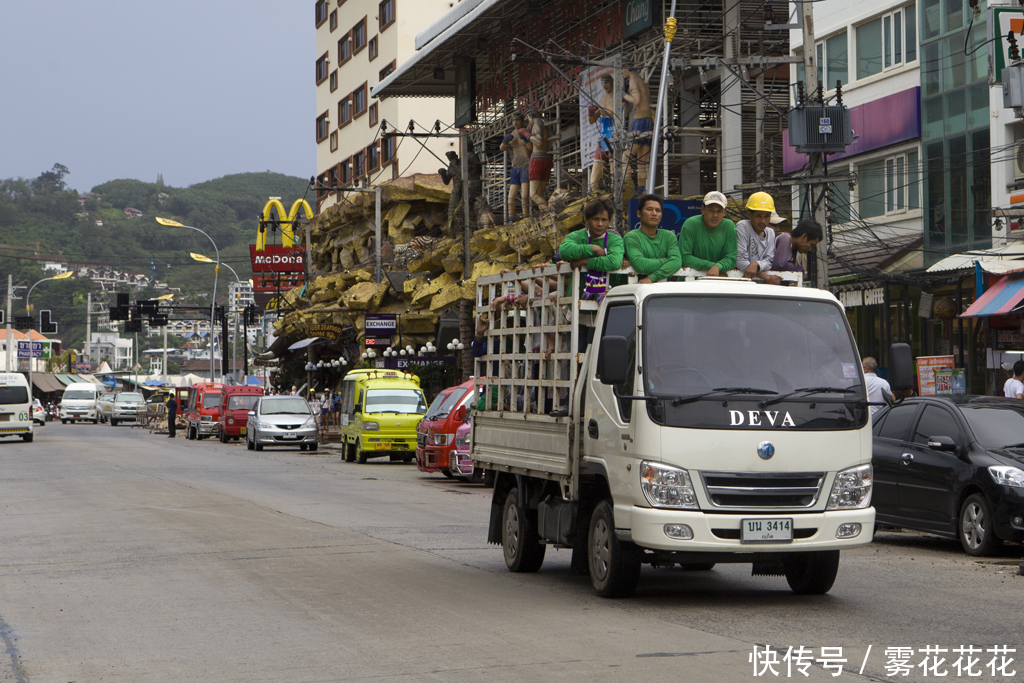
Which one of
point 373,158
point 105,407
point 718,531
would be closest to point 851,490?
point 718,531

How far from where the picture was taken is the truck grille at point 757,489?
8.94 meters

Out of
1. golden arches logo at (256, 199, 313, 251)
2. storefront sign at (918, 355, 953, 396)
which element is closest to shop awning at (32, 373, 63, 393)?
golden arches logo at (256, 199, 313, 251)

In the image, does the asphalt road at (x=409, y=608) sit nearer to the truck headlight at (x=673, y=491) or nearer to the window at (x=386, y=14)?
the truck headlight at (x=673, y=491)

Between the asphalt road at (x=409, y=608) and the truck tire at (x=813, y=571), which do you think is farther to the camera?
the truck tire at (x=813, y=571)

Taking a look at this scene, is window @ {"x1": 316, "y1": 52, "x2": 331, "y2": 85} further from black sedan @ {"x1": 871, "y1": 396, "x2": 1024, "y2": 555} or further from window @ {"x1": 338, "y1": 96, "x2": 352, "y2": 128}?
black sedan @ {"x1": 871, "y1": 396, "x2": 1024, "y2": 555}

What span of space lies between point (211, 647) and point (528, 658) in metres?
2.07

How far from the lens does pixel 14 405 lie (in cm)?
4438

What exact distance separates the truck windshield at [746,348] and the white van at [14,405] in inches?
1511

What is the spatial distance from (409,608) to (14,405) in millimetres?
38361

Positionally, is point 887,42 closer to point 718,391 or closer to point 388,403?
point 388,403

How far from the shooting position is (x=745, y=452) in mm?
8945

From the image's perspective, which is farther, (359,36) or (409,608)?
(359,36)

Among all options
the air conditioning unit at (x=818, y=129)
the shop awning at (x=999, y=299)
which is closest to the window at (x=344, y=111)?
the shop awning at (x=999, y=299)

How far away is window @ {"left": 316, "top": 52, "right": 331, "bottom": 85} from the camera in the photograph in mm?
79562
